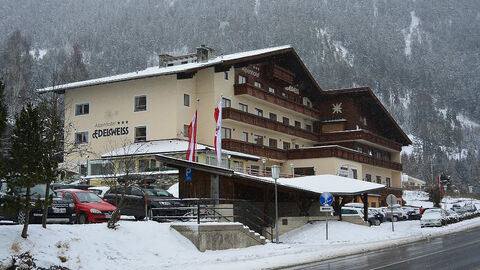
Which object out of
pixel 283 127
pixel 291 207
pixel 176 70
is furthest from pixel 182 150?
pixel 283 127

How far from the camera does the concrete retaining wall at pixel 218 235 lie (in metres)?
21.5

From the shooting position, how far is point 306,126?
219 ft

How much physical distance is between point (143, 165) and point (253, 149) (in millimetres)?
11799

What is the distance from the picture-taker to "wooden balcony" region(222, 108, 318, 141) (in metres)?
50.3

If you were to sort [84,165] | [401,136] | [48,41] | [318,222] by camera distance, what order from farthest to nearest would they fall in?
1. [48,41]
2. [401,136]
3. [84,165]
4. [318,222]

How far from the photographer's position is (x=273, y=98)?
57.5m

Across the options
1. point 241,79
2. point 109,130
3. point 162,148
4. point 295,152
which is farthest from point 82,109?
point 295,152

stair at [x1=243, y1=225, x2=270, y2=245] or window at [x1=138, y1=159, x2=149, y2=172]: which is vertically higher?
window at [x1=138, y1=159, x2=149, y2=172]

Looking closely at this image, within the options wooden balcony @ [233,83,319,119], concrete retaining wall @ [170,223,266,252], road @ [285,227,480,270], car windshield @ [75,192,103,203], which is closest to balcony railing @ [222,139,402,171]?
wooden balcony @ [233,83,319,119]

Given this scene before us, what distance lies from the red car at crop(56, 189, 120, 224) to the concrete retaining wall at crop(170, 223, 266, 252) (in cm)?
319

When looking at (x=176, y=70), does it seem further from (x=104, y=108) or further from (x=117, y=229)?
(x=117, y=229)

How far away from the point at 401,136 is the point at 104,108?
4229cm

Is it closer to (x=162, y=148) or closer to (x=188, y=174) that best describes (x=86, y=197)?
(x=188, y=174)

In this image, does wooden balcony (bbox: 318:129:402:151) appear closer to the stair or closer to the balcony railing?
the balcony railing
